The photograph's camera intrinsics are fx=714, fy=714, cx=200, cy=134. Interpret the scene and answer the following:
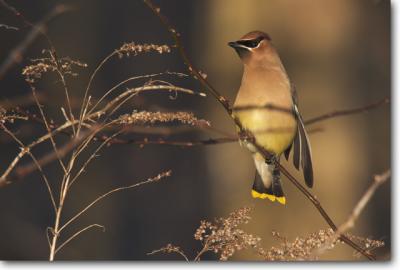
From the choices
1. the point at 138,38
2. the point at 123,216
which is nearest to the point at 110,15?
the point at 138,38

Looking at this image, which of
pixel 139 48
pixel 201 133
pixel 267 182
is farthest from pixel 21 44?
pixel 201 133

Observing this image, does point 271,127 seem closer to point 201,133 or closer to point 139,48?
point 139,48

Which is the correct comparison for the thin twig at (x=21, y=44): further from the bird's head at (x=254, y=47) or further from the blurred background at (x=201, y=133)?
the blurred background at (x=201, y=133)

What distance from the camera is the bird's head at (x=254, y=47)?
8.34 feet

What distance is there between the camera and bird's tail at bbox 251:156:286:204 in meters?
2.61

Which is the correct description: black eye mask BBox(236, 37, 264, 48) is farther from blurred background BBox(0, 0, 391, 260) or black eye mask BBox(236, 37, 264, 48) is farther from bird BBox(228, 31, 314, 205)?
blurred background BBox(0, 0, 391, 260)

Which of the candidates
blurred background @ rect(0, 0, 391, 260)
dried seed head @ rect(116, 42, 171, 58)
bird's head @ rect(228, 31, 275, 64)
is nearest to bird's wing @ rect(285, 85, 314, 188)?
bird's head @ rect(228, 31, 275, 64)

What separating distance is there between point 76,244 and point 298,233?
38.3 inches

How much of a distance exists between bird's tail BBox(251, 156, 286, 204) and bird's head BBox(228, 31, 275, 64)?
1.26ft

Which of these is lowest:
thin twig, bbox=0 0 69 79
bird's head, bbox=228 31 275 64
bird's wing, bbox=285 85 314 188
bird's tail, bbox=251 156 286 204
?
bird's tail, bbox=251 156 286 204

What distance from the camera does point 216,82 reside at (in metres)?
3.33

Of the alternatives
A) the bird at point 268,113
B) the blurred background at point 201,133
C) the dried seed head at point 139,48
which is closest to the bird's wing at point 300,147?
the bird at point 268,113

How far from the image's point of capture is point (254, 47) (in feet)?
8.39

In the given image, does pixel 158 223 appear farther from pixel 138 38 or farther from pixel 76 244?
pixel 138 38
